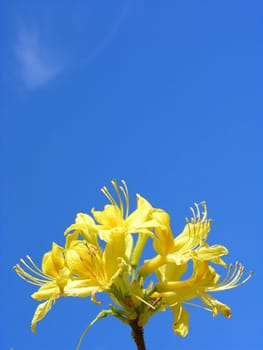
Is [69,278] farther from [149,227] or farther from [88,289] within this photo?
[149,227]

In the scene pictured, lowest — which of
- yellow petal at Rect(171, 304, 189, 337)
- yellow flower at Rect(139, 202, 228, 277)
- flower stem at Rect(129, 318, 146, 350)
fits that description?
flower stem at Rect(129, 318, 146, 350)

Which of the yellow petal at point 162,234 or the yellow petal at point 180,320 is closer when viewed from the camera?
the yellow petal at point 162,234

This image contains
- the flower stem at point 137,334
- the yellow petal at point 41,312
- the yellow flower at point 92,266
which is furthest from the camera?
the yellow petal at point 41,312

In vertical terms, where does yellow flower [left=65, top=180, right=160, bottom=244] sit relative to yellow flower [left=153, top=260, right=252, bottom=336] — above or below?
above

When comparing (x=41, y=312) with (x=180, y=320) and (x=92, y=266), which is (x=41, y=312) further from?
(x=180, y=320)

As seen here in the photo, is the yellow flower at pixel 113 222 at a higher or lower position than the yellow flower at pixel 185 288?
higher

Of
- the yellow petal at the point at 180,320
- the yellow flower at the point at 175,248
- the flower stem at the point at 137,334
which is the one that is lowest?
the flower stem at the point at 137,334

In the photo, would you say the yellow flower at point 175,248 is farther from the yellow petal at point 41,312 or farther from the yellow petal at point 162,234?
the yellow petal at point 41,312

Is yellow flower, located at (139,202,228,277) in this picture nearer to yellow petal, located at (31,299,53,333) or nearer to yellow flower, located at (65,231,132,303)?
yellow flower, located at (65,231,132,303)

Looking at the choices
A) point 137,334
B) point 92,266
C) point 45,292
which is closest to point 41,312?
point 45,292
